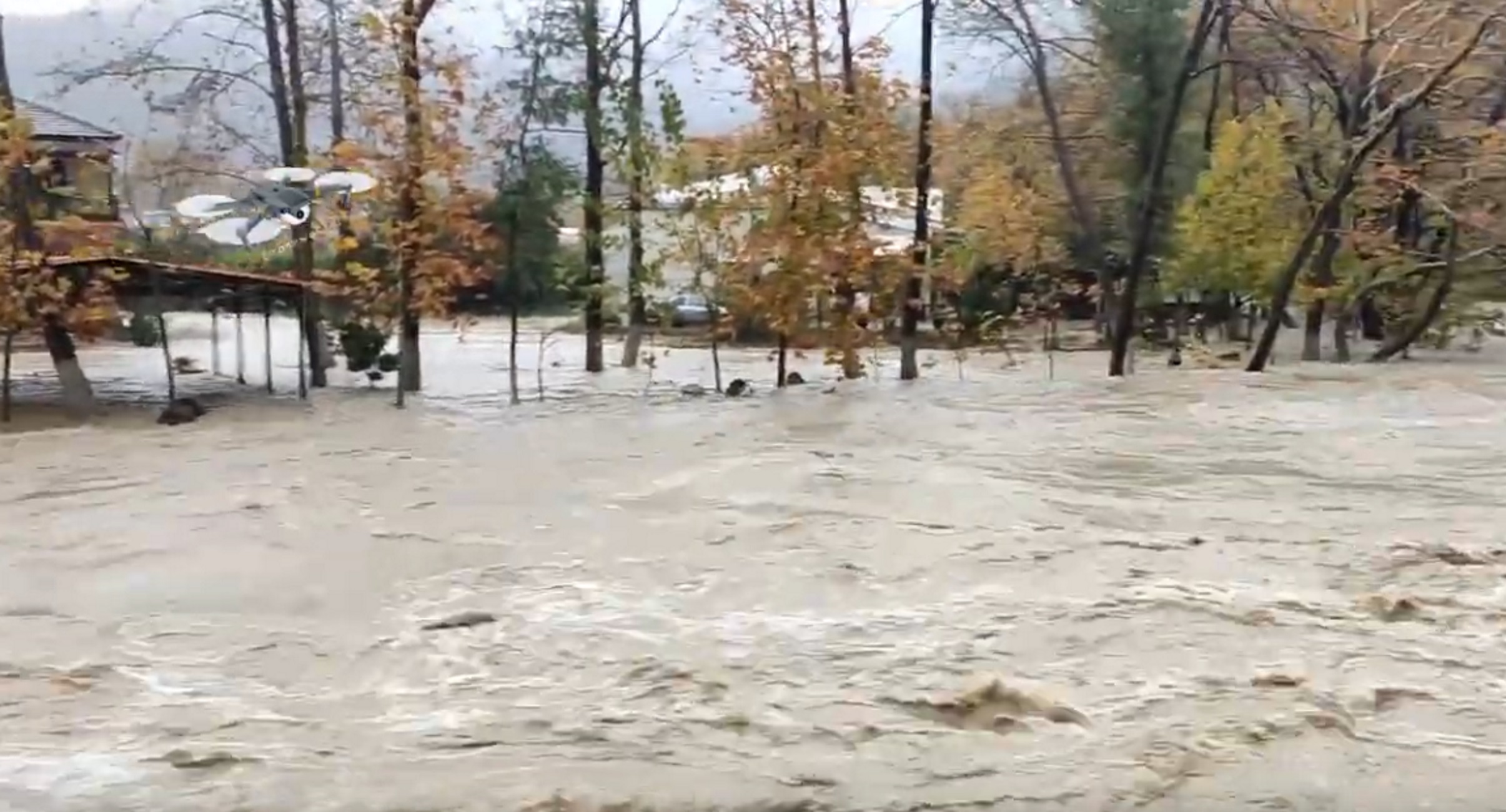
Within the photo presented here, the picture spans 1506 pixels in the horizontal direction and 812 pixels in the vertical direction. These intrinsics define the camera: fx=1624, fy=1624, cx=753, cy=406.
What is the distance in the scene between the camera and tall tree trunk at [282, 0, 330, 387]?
18.6m

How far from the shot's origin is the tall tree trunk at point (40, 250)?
1549 cm

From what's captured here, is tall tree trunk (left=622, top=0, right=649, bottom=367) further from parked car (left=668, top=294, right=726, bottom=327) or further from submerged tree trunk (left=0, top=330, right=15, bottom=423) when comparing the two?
submerged tree trunk (left=0, top=330, right=15, bottom=423)

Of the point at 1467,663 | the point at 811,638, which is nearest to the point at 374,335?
the point at 811,638

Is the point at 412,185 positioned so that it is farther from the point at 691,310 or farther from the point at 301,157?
the point at 691,310

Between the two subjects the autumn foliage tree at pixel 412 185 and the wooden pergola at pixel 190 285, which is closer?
the wooden pergola at pixel 190 285

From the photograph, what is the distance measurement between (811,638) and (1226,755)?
2237mm

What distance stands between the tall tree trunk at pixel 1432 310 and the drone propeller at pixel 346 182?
1389 centimetres

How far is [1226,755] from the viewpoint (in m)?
5.52

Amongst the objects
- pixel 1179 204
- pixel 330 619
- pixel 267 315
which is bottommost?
pixel 330 619

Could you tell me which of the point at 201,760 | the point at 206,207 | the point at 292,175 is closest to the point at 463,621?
the point at 201,760

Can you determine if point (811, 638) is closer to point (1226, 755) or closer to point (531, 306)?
point (1226, 755)

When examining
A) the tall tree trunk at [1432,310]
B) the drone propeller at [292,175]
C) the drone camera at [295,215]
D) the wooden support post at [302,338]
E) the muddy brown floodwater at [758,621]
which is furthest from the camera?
the tall tree trunk at [1432,310]

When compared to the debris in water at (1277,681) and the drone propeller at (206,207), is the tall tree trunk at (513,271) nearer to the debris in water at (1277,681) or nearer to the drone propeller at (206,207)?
the drone propeller at (206,207)

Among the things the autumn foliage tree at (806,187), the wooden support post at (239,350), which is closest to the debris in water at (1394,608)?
the autumn foliage tree at (806,187)
